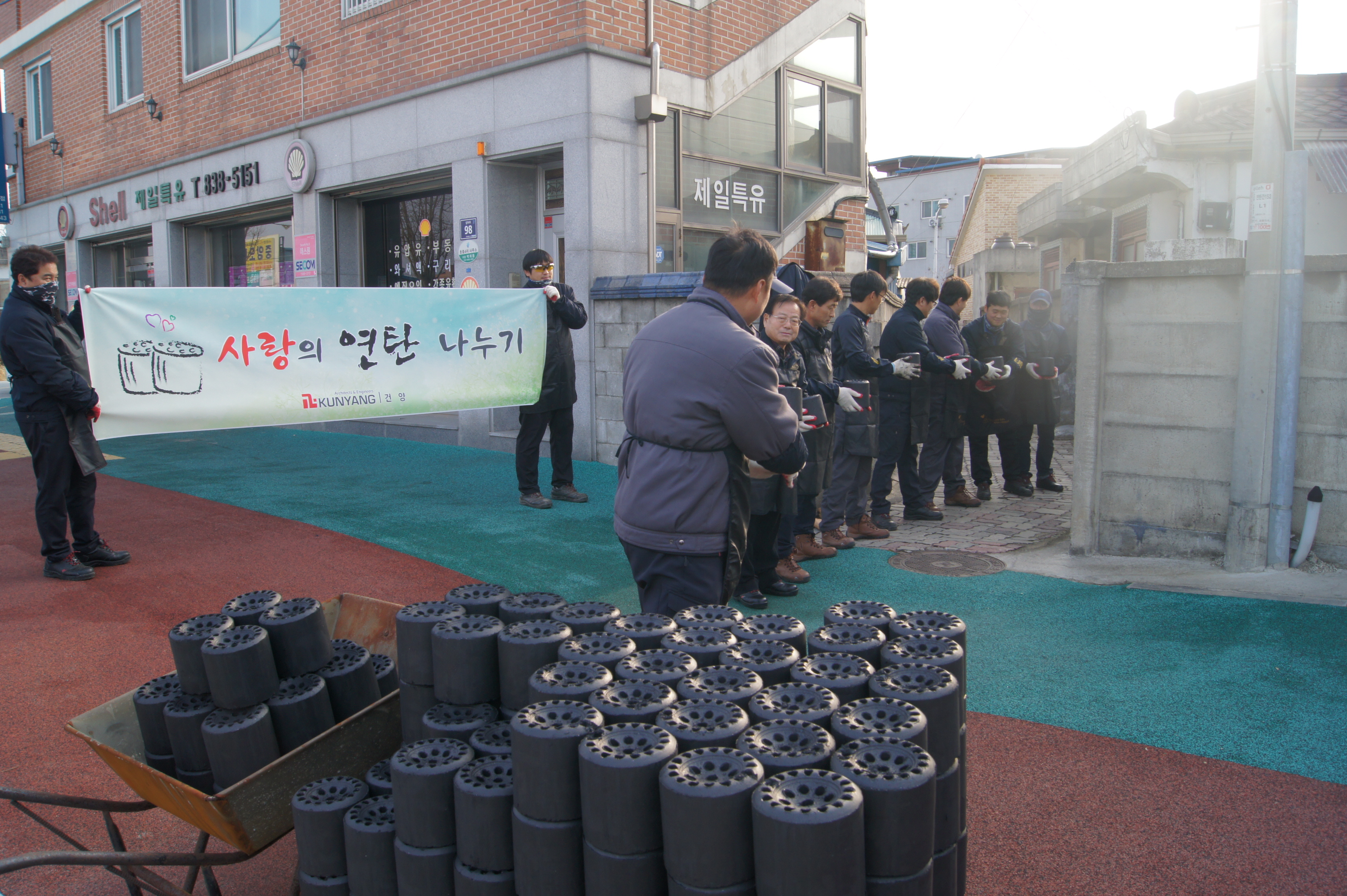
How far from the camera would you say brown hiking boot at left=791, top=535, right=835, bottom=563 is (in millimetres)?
6531

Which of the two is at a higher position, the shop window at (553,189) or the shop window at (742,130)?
the shop window at (742,130)

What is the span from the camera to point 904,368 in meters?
7.04

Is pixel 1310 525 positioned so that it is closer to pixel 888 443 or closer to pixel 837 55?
pixel 888 443

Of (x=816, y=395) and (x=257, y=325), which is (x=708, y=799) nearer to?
(x=816, y=395)

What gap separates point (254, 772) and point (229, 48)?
1579cm

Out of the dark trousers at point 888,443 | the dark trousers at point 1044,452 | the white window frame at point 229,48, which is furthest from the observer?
the white window frame at point 229,48

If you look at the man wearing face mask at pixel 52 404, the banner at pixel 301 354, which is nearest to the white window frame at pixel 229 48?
the banner at pixel 301 354

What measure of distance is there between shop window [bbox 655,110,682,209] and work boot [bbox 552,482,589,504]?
4.19 m

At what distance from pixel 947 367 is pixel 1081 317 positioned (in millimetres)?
1336

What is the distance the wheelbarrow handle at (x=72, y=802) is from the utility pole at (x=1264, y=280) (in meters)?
5.90

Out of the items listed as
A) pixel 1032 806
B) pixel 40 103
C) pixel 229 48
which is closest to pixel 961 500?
pixel 1032 806

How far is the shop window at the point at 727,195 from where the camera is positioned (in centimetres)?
1166

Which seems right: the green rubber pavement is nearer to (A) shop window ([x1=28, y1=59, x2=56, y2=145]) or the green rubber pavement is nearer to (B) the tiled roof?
(B) the tiled roof

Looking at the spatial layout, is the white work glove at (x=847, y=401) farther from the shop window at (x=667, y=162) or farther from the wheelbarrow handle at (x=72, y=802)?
the shop window at (x=667, y=162)
